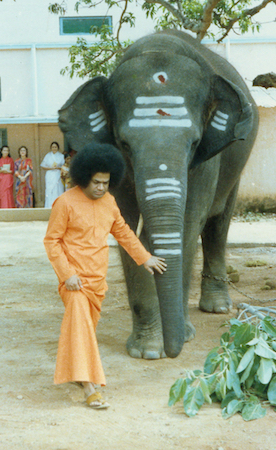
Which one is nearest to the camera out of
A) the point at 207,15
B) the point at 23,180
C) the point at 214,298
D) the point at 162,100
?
the point at 162,100

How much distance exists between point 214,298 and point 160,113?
255 centimetres

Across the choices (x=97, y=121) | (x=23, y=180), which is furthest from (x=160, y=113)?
(x=23, y=180)

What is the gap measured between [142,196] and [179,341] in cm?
87

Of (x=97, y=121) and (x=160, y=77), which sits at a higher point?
(x=160, y=77)

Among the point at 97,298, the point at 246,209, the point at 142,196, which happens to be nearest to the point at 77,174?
the point at 142,196

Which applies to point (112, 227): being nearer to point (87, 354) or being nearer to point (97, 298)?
point (97, 298)

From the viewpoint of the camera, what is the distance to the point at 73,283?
3.42 m

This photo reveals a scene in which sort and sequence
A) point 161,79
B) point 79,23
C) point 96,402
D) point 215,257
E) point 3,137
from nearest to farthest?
point 96,402 → point 161,79 → point 215,257 → point 79,23 → point 3,137

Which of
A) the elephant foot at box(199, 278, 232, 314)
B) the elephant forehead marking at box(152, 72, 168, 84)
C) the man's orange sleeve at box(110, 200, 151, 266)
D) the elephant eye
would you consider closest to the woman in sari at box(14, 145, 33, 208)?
the elephant foot at box(199, 278, 232, 314)

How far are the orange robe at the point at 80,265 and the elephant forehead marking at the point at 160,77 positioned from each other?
0.84 metres

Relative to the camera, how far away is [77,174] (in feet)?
11.5

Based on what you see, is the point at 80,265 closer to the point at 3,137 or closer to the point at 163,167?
the point at 163,167

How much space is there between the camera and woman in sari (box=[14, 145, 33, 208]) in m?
15.1

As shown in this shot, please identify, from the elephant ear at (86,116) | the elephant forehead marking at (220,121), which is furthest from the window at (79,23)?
the elephant forehead marking at (220,121)
